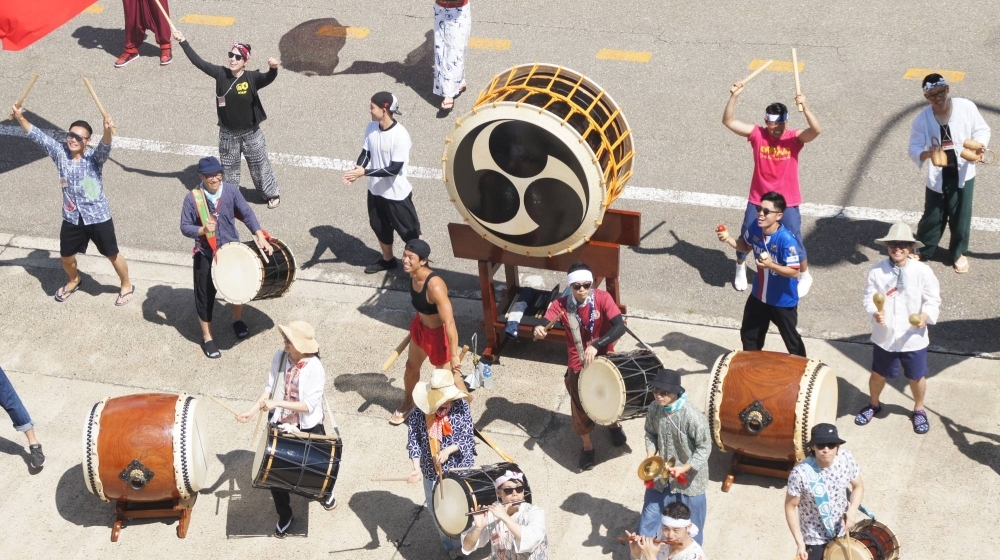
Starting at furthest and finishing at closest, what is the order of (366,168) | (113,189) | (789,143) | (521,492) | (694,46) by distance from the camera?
(694,46)
(113,189)
(366,168)
(789,143)
(521,492)

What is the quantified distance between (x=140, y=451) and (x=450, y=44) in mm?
6304

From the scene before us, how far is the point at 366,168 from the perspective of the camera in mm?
10258

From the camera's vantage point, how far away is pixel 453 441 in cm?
751

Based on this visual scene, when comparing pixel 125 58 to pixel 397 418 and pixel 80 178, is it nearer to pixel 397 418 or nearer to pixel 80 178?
pixel 80 178

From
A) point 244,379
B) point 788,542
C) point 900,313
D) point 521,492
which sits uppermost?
point 900,313

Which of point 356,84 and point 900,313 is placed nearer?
point 900,313

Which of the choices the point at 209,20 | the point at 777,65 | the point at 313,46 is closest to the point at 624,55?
the point at 777,65

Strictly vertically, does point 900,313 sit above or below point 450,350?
above

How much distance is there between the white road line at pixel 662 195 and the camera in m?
11.0

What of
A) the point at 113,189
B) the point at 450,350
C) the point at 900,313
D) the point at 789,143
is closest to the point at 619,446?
the point at 450,350

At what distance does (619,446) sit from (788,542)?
57.1 inches

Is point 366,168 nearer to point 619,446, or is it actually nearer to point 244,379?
point 244,379

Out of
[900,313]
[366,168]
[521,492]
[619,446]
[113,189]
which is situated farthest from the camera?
[113,189]

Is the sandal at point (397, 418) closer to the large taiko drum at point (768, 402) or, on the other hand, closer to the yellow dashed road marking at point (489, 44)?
the large taiko drum at point (768, 402)
